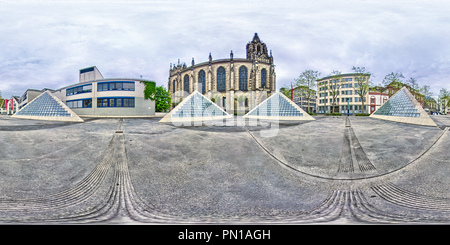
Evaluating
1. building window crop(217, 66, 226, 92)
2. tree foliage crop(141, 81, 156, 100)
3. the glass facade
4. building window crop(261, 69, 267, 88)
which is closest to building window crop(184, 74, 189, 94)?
building window crop(217, 66, 226, 92)

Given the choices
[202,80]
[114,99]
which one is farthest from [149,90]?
[202,80]

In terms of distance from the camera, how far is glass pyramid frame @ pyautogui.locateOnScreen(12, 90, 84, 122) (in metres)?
14.6

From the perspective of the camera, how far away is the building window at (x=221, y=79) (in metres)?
52.5

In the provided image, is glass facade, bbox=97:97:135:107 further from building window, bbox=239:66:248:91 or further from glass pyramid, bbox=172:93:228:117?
building window, bbox=239:66:248:91

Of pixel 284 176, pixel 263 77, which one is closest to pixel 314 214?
pixel 284 176

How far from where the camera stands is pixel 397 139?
6.76 m

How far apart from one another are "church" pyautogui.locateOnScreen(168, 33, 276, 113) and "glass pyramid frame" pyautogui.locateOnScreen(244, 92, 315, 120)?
26.7m

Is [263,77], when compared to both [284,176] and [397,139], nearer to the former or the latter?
[397,139]

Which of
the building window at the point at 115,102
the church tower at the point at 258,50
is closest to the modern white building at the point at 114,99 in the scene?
the building window at the point at 115,102

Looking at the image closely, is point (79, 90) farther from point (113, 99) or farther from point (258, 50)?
point (258, 50)

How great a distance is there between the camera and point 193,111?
18.1m

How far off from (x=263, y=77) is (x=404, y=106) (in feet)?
126

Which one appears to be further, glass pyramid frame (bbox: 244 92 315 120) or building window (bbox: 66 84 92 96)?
building window (bbox: 66 84 92 96)

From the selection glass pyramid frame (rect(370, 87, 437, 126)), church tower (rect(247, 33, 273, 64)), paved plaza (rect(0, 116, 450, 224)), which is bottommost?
paved plaza (rect(0, 116, 450, 224))
